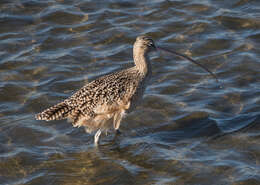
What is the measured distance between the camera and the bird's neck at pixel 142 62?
306 inches

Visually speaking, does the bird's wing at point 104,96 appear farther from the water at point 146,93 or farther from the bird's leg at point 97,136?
the water at point 146,93

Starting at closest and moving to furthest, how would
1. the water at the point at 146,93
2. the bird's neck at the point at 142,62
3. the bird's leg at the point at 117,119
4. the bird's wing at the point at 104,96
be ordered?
the water at the point at 146,93 < the bird's wing at the point at 104,96 < the bird's leg at the point at 117,119 < the bird's neck at the point at 142,62

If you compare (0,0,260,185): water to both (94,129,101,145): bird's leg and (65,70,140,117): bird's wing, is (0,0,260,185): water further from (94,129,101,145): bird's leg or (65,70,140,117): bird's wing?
(65,70,140,117): bird's wing

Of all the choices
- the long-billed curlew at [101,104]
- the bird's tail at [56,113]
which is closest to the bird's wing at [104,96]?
the long-billed curlew at [101,104]

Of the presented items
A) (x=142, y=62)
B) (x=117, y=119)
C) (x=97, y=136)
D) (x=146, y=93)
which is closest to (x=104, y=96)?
(x=117, y=119)

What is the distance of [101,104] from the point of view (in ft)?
23.9

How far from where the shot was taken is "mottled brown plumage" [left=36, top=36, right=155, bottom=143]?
7.29 meters

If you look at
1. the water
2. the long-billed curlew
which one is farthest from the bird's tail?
the water

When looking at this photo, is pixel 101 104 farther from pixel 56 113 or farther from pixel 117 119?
pixel 56 113

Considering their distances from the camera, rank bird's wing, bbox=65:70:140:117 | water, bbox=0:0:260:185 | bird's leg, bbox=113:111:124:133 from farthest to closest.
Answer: bird's leg, bbox=113:111:124:133 → bird's wing, bbox=65:70:140:117 → water, bbox=0:0:260:185

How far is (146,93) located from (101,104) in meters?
1.53

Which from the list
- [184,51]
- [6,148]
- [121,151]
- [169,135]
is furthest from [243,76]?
[6,148]

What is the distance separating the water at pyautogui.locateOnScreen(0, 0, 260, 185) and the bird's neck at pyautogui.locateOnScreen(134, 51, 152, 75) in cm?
76

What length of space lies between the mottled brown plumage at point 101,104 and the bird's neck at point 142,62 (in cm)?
21
